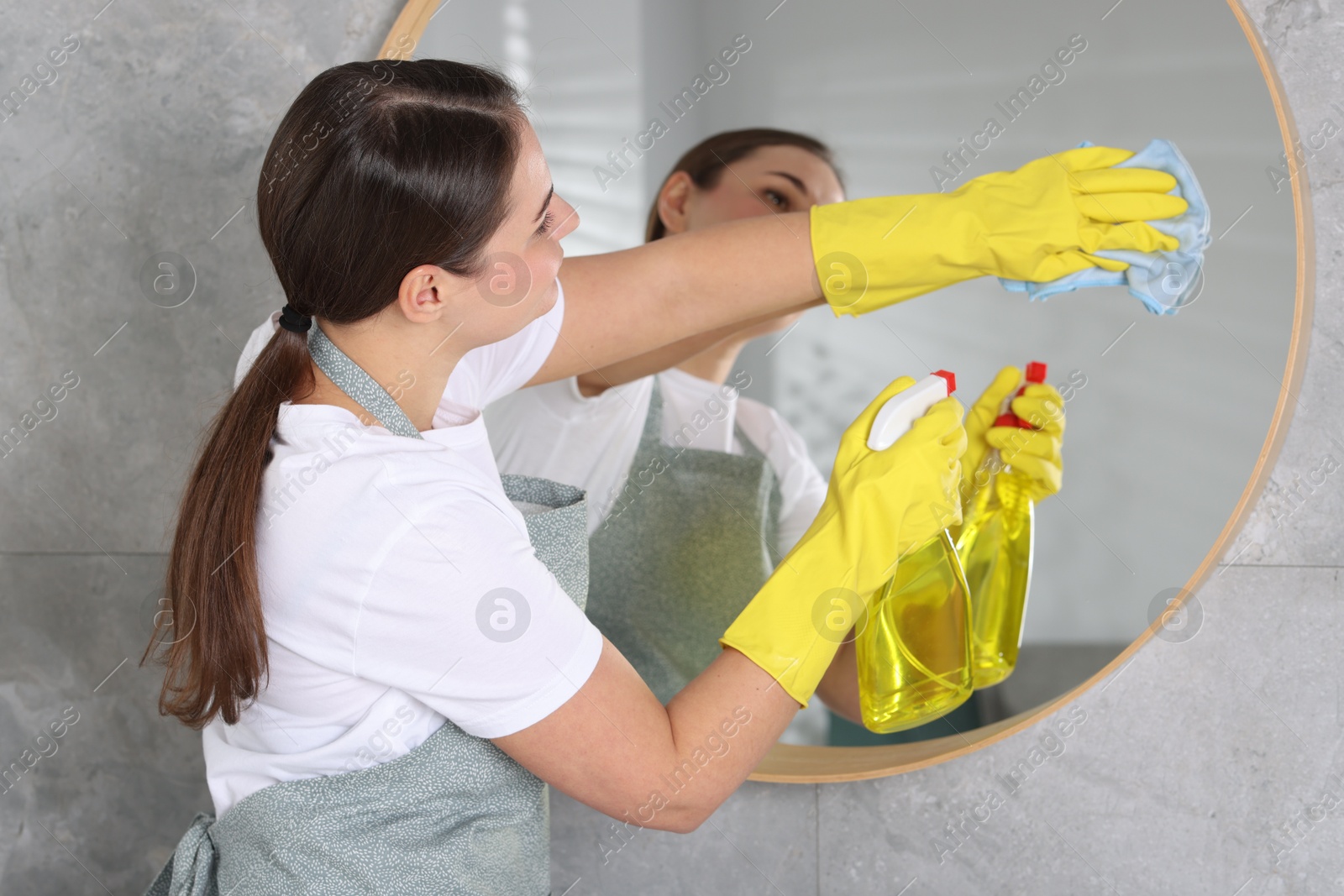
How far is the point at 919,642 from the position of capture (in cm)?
84

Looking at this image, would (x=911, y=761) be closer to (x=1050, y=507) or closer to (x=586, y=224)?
(x=1050, y=507)

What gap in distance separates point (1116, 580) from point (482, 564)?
631mm

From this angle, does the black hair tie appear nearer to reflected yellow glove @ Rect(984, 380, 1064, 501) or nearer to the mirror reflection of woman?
the mirror reflection of woman

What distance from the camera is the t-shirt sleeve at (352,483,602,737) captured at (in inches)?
23.7

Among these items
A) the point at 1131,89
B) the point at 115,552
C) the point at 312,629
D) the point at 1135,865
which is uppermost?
the point at 1131,89

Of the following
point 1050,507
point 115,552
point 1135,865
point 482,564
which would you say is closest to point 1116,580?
point 1050,507

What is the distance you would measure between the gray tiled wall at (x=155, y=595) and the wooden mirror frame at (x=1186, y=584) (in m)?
0.03

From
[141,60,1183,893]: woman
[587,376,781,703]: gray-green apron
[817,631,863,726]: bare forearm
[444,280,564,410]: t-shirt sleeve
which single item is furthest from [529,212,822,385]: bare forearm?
[817,631,863,726]: bare forearm

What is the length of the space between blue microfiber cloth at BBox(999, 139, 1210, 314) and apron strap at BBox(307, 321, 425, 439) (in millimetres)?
471

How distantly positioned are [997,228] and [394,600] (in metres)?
0.50

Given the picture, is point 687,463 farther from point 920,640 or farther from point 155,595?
point 155,595

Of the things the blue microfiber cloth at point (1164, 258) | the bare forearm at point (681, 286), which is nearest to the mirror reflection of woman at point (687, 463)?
the bare forearm at point (681, 286)

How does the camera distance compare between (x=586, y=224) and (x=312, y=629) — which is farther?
(x=586, y=224)

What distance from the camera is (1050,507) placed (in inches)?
40.6
